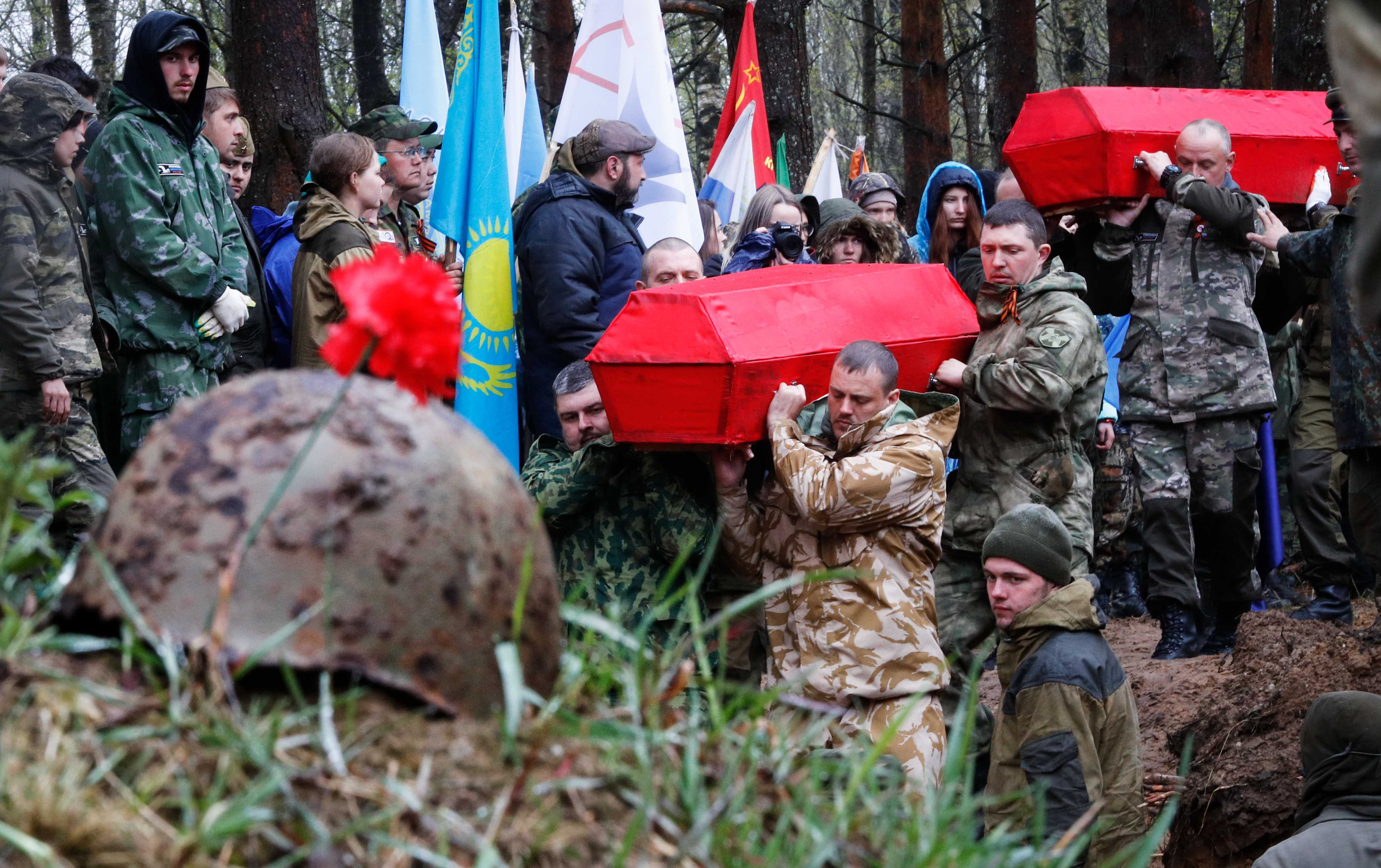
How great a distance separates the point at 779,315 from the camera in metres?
4.25

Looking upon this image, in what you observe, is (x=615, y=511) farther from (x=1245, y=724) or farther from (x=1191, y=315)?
(x=1191, y=315)

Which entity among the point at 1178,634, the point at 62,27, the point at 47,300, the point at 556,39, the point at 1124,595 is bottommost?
the point at 1124,595

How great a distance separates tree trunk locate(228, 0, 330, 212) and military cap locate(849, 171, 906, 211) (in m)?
3.46

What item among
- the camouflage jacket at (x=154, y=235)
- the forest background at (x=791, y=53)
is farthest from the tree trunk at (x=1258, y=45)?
the camouflage jacket at (x=154, y=235)

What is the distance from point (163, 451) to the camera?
1.80 m

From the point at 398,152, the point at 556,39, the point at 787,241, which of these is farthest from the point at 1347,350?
the point at 556,39

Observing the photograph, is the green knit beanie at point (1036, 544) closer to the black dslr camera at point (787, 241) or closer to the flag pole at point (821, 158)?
the black dslr camera at point (787, 241)

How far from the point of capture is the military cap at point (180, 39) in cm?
527

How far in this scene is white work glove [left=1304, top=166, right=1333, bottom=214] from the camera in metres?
6.08

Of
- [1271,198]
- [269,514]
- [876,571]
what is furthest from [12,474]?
[1271,198]

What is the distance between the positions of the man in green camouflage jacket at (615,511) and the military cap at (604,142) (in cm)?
168

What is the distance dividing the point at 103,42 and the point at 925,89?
11.4m

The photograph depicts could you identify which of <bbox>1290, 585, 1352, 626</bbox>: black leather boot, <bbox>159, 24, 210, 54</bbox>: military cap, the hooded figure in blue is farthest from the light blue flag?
<bbox>1290, 585, 1352, 626</bbox>: black leather boot

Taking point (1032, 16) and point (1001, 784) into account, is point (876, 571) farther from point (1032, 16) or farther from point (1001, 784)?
point (1032, 16)
